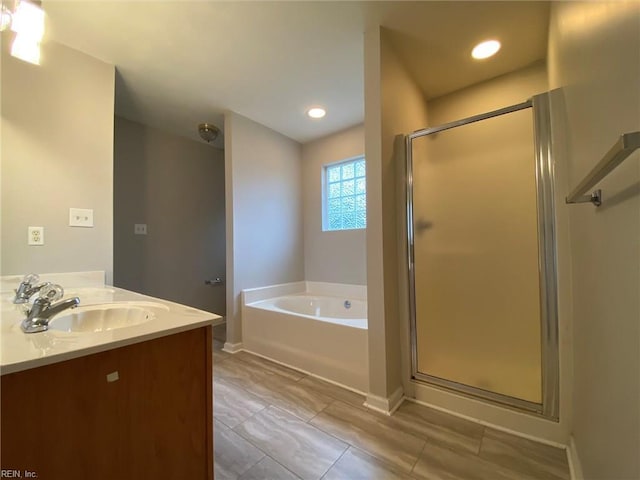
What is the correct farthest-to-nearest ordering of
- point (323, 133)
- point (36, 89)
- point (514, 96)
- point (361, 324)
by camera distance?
point (323, 133), point (514, 96), point (361, 324), point (36, 89)

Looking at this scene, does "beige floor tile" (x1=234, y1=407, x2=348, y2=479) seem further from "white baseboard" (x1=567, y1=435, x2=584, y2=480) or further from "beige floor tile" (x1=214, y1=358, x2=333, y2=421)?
"white baseboard" (x1=567, y1=435, x2=584, y2=480)

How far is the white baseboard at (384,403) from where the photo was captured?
152 cm

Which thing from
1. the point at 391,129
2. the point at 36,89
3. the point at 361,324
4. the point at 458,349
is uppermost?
the point at 36,89

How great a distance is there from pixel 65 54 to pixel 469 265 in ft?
9.91

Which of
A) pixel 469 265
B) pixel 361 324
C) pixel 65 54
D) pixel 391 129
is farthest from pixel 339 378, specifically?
pixel 65 54

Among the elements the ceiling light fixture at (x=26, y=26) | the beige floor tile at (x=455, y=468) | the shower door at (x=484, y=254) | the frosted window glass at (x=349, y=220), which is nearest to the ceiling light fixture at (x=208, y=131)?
the ceiling light fixture at (x=26, y=26)

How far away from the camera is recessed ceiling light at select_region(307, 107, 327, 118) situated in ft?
8.28

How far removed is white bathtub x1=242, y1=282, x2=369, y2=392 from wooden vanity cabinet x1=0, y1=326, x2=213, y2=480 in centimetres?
112

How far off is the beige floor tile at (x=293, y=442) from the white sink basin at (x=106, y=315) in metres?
0.85

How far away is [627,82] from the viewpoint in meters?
0.64

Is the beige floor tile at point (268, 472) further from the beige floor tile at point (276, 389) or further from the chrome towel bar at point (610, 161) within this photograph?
the chrome towel bar at point (610, 161)

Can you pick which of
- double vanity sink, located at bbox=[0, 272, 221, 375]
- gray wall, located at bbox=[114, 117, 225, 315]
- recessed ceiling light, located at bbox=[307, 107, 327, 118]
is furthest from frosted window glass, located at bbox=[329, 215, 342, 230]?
double vanity sink, located at bbox=[0, 272, 221, 375]

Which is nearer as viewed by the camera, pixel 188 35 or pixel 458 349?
pixel 188 35

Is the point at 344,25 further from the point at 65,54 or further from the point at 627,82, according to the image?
the point at 65,54
